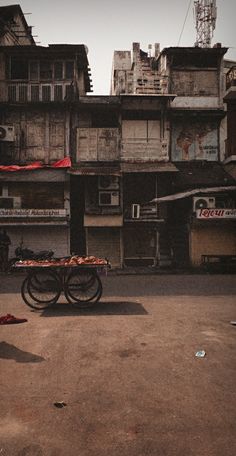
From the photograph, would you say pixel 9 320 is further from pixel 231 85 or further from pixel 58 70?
pixel 231 85

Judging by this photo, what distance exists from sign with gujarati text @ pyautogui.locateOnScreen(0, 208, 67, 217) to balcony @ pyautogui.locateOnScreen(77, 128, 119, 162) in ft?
13.0

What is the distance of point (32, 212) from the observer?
20922 mm

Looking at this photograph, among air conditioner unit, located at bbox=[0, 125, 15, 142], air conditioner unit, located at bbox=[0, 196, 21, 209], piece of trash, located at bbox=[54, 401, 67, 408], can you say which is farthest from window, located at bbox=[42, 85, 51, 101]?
piece of trash, located at bbox=[54, 401, 67, 408]

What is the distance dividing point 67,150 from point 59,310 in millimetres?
15119

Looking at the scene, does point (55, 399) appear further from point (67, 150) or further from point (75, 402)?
point (67, 150)

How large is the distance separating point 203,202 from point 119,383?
17408 mm

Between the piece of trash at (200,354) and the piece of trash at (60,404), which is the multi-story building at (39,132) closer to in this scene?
the piece of trash at (200,354)

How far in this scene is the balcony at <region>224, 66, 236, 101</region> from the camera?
2263cm

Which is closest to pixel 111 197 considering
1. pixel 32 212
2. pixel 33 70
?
pixel 32 212

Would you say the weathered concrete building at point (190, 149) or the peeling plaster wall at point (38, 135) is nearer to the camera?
the weathered concrete building at point (190, 149)

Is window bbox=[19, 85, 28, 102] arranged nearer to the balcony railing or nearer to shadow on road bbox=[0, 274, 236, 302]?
shadow on road bbox=[0, 274, 236, 302]

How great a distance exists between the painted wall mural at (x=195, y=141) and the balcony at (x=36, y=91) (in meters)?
7.19

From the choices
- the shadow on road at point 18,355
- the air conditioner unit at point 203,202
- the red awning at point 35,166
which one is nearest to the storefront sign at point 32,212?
the red awning at point 35,166

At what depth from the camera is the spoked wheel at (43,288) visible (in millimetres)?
9656
